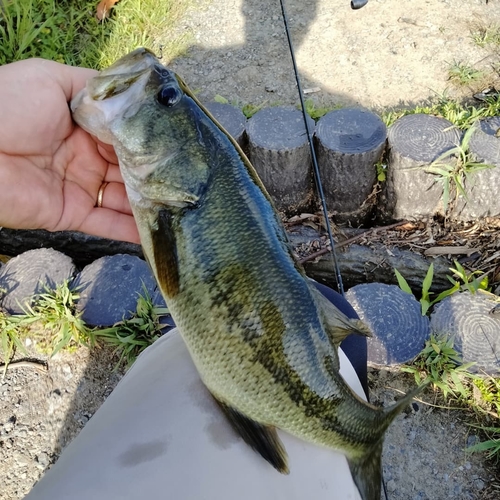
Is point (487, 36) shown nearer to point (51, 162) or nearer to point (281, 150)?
point (281, 150)

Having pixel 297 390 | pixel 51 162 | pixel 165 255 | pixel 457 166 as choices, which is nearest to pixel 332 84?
pixel 457 166

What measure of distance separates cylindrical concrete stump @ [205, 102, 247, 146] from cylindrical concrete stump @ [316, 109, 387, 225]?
0.55 metres

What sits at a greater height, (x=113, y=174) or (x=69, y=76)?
(x=69, y=76)

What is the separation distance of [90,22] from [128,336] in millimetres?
4023

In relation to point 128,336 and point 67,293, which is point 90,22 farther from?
point 128,336

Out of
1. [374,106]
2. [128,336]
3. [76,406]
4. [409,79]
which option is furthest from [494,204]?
[76,406]

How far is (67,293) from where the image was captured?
325 cm

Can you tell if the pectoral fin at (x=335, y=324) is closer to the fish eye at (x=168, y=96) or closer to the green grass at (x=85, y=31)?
the fish eye at (x=168, y=96)

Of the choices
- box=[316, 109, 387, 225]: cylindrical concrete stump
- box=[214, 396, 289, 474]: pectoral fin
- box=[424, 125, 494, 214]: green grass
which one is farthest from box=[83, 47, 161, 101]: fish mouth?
box=[424, 125, 494, 214]: green grass

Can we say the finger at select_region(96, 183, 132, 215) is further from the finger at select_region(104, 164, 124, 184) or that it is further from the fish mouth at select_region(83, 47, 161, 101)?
the fish mouth at select_region(83, 47, 161, 101)

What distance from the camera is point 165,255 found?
5.87 feet

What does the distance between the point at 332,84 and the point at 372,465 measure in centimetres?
415

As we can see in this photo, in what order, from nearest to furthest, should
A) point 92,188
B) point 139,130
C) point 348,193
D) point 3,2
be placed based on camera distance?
1. point 139,130
2. point 92,188
3. point 348,193
4. point 3,2

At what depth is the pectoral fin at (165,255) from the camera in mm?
1774
